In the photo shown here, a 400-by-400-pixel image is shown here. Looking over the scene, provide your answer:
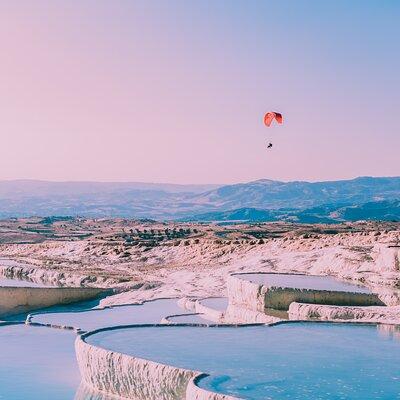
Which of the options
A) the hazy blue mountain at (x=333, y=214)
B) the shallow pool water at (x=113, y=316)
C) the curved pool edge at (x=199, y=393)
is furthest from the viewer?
the hazy blue mountain at (x=333, y=214)

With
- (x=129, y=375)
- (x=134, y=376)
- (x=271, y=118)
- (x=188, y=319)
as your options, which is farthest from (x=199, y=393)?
(x=271, y=118)

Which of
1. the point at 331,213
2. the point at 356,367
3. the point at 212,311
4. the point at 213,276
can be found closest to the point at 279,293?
the point at 212,311

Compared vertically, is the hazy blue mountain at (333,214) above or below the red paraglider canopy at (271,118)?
below

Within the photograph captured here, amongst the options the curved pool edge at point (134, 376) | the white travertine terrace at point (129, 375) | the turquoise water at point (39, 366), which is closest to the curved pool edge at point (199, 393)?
the curved pool edge at point (134, 376)

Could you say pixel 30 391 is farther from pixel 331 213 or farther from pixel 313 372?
pixel 331 213

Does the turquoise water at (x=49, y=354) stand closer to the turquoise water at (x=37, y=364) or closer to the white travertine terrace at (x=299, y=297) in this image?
the turquoise water at (x=37, y=364)

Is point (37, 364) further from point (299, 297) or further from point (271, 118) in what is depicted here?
point (271, 118)

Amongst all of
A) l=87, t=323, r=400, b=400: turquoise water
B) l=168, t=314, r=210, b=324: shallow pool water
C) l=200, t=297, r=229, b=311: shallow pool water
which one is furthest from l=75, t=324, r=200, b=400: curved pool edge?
l=200, t=297, r=229, b=311: shallow pool water
